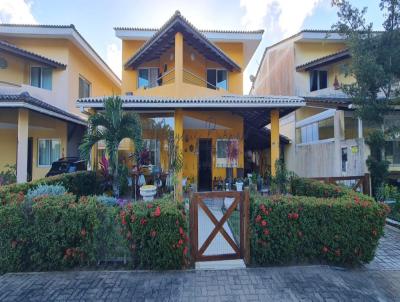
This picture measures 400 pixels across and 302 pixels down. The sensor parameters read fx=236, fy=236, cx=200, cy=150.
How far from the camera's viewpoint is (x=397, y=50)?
8.44 metres

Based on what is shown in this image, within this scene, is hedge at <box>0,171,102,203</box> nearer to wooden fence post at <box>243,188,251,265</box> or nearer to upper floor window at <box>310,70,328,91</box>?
wooden fence post at <box>243,188,251,265</box>

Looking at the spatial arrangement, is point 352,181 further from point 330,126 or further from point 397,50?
point 397,50

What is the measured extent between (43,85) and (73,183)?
9194 mm

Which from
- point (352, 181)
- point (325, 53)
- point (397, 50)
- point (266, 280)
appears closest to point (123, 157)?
point (266, 280)

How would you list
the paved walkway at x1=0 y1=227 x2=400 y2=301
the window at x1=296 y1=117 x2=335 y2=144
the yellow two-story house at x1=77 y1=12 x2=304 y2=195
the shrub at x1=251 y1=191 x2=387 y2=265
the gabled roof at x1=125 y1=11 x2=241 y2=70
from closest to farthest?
the paved walkway at x1=0 y1=227 x2=400 y2=301 < the shrub at x1=251 y1=191 x2=387 y2=265 < the yellow two-story house at x1=77 y1=12 x2=304 y2=195 < the gabled roof at x1=125 y1=11 x2=241 y2=70 < the window at x1=296 y1=117 x2=335 y2=144

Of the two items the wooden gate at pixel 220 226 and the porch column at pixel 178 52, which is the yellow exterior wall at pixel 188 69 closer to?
the porch column at pixel 178 52

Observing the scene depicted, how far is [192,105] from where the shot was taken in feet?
30.2

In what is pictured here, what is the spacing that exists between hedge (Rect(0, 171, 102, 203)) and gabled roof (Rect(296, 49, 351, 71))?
14.1 m

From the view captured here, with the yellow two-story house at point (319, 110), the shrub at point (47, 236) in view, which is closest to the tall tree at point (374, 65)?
the yellow two-story house at point (319, 110)

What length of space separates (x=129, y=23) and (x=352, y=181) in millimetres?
15287

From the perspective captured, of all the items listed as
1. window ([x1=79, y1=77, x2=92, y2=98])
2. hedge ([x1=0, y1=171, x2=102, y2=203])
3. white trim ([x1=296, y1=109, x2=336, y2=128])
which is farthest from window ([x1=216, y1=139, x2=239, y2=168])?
window ([x1=79, y1=77, x2=92, y2=98])

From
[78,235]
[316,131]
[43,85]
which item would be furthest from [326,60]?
[43,85]

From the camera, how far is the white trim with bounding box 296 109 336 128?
11459 millimetres

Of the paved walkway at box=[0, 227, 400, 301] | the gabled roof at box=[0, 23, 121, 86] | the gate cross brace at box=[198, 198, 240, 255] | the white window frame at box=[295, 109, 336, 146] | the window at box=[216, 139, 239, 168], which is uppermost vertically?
the gabled roof at box=[0, 23, 121, 86]
